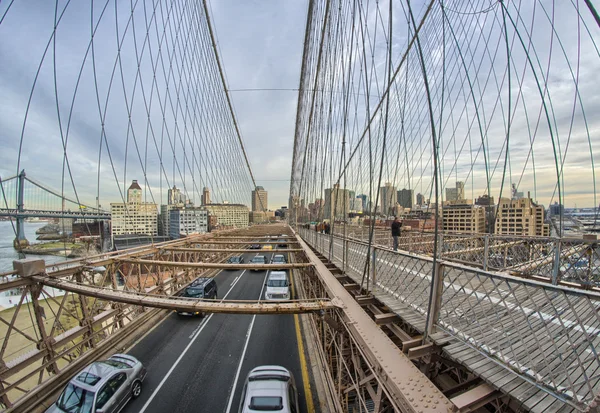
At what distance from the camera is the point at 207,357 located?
26.7 feet

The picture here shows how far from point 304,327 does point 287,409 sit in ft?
17.3

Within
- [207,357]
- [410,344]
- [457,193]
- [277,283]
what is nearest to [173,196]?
[277,283]

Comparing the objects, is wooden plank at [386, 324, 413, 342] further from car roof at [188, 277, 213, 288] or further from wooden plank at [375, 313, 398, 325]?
car roof at [188, 277, 213, 288]

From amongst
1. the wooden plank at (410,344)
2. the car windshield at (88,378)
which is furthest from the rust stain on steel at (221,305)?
the car windshield at (88,378)

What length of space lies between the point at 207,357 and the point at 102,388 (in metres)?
3.20

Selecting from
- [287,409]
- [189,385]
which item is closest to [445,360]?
[287,409]

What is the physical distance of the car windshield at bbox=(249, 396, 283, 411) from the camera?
16.9 ft

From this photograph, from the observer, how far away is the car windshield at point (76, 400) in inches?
202

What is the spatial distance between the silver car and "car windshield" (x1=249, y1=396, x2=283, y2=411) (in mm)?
3331

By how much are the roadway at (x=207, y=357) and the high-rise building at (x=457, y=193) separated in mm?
11830

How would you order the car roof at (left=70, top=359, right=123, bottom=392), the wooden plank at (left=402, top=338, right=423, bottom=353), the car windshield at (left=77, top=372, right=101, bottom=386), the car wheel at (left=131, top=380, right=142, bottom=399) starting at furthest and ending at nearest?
1. the car wheel at (left=131, top=380, right=142, bottom=399)
2. the car windshield at (left=77, top=372, right=101, bottom=386)
3. the car roof at (left=70, top=359, right=123, bottom=392)
4. the wooden plank at (left=402, top=338, right=423, bottom=353)

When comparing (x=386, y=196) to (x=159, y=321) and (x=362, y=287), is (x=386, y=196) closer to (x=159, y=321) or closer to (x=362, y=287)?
(x=362, y=287)

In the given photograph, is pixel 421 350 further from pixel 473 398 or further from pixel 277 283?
pixel 277 283

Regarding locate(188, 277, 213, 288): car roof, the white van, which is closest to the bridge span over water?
locate(188, 277, 213, 288): car roof
